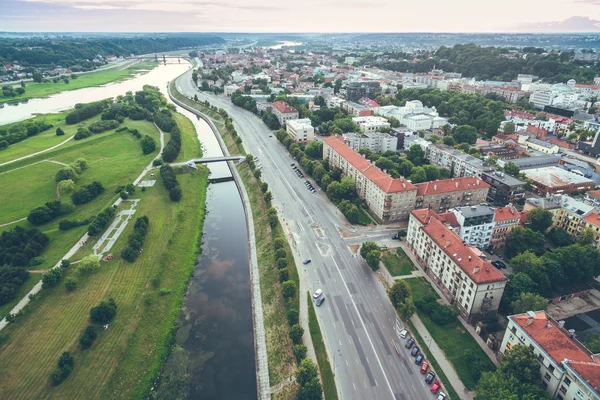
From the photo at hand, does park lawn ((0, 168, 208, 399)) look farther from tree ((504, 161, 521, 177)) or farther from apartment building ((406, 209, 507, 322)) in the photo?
tree ((504, 161, 521, 177))

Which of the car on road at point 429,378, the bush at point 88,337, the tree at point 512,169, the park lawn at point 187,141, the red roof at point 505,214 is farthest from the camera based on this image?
the park lawn at point 187,141

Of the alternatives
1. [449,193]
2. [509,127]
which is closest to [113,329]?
[449,193]

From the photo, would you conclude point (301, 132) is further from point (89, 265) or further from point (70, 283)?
point (70, 283)

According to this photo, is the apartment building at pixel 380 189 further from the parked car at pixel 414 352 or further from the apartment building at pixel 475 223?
the parked car at pixel 414 352

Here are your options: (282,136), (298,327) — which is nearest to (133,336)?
(298,327)

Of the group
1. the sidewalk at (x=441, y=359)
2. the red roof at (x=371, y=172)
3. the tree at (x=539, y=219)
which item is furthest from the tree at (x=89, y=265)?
the tree at (x=539, y=219)

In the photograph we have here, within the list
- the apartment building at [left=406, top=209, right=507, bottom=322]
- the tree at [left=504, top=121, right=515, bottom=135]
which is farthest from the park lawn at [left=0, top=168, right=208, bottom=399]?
the tree at [left=504, top=121, right=515, bottom=135]
